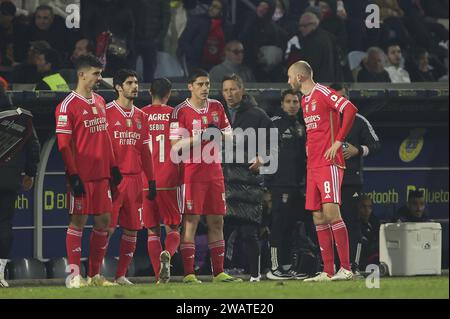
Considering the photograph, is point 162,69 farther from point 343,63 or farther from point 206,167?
point 206,167

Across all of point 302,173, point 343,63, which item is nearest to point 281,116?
point 302,173

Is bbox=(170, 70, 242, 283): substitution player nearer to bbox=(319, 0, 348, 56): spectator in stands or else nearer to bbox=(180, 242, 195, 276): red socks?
bbox=(180, 242, 195, 276): red socks

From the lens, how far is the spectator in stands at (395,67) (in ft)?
57.6

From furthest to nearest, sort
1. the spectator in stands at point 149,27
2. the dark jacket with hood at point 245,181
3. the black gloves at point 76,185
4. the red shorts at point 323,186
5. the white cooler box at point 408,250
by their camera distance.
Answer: the spectator in stands at point 149,27 < the white cooler box at point 408,250 < the dark jacket with hood at point 245,181 < the red shorts at point 323,186 < the black gloves at point 76,185

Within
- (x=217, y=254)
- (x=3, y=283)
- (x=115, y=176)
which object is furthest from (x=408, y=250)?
(x=3, y=283)

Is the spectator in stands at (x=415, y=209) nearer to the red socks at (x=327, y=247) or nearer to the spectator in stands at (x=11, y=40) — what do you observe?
the red socks at (x=327, y=247)

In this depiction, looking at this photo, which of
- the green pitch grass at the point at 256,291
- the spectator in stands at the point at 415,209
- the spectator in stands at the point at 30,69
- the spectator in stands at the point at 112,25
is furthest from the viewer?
the spectator in stands at the point at 415,209

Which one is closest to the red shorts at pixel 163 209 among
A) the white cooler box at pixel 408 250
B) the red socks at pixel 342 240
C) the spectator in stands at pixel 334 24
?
the red socks at pixel 342 240

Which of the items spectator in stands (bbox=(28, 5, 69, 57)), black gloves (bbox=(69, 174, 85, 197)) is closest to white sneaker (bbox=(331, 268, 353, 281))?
black gloves (bbox=(69, 174, 85, 197))

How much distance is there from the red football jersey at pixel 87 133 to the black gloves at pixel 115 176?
249 millimetres

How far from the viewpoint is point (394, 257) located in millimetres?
14578

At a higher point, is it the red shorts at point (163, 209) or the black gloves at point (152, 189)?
the black gloves at point (152, 189)

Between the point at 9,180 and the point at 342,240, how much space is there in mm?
3230

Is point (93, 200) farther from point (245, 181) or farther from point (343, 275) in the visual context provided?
point (245, 181)
